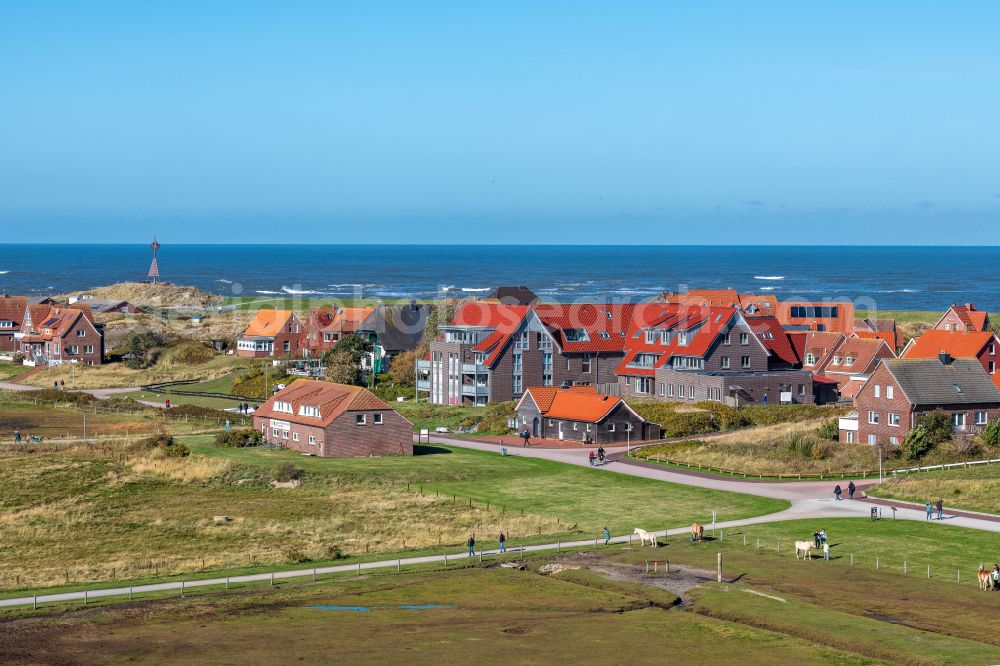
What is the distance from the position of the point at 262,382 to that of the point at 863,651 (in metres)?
88.0

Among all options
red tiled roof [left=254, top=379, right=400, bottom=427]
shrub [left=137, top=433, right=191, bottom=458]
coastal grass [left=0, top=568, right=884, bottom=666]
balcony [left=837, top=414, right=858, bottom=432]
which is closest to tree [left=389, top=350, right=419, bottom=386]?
red tiled roof [left=254, top=379, right=400, bottom=427]

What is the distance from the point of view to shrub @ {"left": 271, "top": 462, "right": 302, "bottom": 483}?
2970 inches

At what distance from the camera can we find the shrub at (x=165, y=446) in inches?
3241

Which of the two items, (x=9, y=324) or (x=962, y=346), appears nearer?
(x=962, y=346)

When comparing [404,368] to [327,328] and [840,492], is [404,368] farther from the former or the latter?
[840,492]

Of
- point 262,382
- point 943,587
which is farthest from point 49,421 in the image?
point 943,587

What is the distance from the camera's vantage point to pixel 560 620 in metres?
45.1

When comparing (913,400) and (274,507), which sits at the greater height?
(913,400)

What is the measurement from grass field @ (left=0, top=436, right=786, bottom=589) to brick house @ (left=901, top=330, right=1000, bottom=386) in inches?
1374

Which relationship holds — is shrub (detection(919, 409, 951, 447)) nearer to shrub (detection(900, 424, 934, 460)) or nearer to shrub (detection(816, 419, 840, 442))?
shrub (detection(900, 424, 934, 460))

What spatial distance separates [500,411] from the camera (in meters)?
102

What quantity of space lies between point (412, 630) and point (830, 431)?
48335 millimetres

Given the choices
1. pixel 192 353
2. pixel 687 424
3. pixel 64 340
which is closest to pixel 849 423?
pixel 687 424

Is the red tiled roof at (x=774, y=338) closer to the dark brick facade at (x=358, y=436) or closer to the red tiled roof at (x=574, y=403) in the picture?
the red tiled roof at (x=574, y=403)
